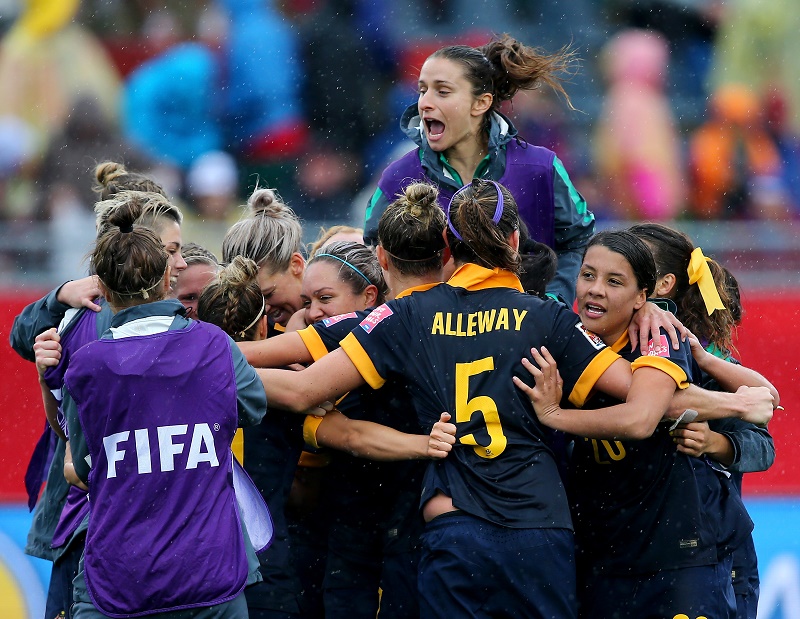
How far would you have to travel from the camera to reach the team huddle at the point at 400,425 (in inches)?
140

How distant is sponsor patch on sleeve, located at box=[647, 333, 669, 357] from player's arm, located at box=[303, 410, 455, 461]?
2.33 ft

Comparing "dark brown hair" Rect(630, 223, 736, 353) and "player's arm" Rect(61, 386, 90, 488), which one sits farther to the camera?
"dark brown hair" Rect(630, 223, 736, 353)

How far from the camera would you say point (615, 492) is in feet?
13.4

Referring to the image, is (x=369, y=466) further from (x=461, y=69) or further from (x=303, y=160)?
(x=303, y=160)

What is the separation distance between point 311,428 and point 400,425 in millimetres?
311

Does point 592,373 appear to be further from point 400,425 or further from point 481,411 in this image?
point 400,425

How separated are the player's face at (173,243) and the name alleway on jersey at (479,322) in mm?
1220

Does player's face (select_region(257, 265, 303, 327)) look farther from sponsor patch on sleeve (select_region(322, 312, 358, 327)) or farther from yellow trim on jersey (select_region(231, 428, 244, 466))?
yellow trim on jersey (select_region(231, 428, 244, 466))

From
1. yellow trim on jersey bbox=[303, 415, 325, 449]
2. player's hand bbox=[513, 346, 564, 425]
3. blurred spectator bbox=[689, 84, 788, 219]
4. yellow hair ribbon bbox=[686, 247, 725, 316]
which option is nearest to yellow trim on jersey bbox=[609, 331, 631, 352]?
yellow hair ribbon bbox=[686, 247, 725, 316]

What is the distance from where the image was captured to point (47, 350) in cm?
409

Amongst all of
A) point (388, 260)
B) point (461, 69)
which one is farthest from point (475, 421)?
point (461, 69)

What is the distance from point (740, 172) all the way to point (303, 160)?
3777 millimetres

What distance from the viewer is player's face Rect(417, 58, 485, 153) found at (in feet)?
17.0

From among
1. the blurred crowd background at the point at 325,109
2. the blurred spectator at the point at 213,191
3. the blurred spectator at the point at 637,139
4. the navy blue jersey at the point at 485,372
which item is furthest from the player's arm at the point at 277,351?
the blurred spectator at the point at 637,139
